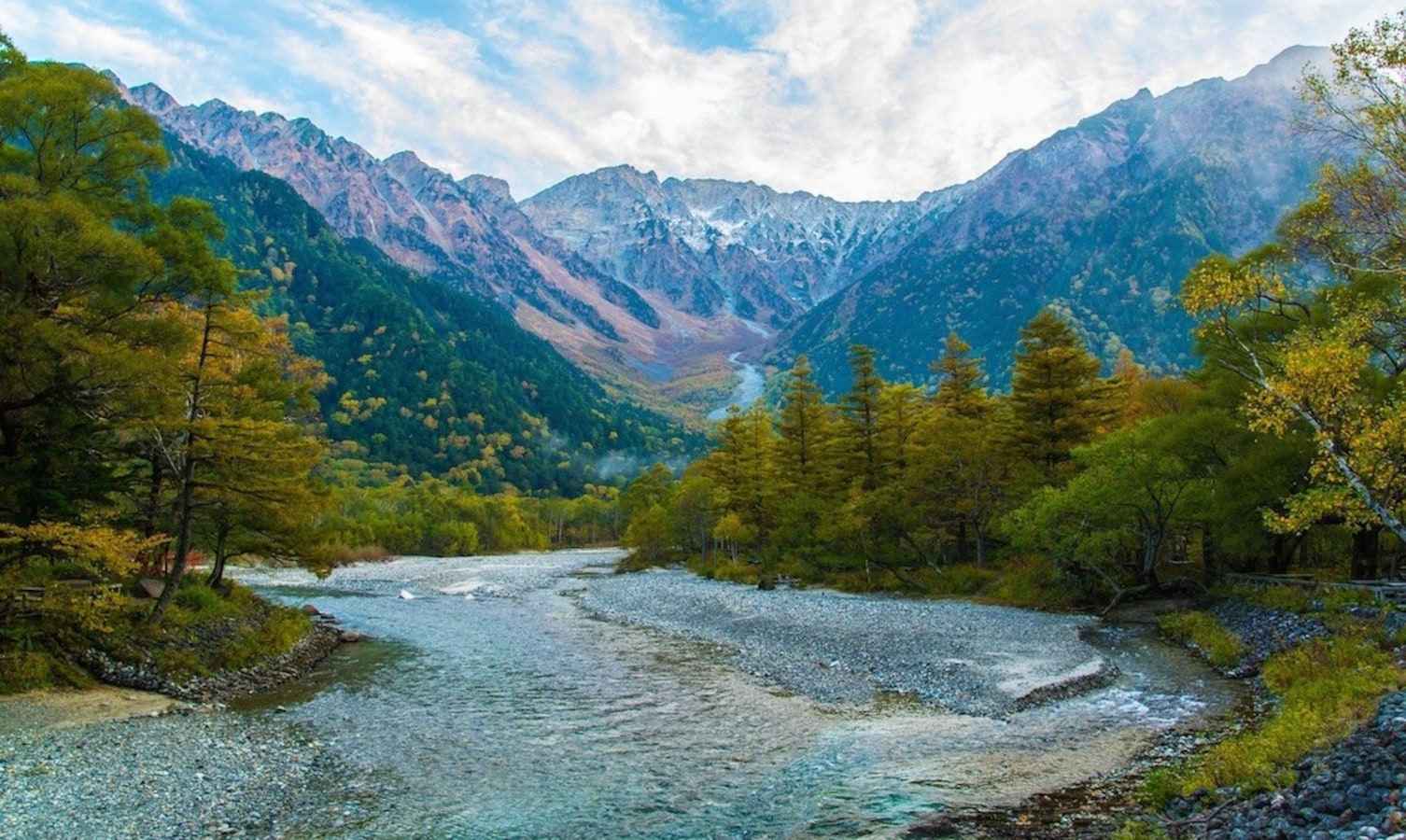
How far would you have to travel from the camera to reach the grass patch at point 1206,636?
22.4m

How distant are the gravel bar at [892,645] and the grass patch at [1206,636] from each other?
3069 millimetres

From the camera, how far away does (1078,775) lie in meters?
13.6

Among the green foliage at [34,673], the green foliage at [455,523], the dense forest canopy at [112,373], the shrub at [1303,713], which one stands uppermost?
the dense forest canopy at [112,373]

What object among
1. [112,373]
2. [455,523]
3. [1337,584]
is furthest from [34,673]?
[455,523]

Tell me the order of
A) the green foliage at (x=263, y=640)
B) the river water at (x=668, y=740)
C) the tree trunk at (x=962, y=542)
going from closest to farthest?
the river water at (x=668, y=740) → the green foliage at (x=263, y=640) → the tree trunk at (x=962, y=542)

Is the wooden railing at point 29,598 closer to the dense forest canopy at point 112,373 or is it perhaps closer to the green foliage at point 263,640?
the dense forest canopy at point 112,373

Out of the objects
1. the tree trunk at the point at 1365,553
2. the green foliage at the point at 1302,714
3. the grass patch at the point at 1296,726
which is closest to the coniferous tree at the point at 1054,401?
the tree trunk at the point at 1365,553

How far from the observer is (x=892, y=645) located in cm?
2756

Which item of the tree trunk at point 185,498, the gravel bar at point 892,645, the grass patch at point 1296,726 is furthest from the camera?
the tree trunk at point 185,498

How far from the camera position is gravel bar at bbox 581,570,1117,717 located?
822 inches

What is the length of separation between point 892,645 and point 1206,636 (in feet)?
33.2

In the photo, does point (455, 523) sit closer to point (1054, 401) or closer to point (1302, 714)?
point (1054, 401)

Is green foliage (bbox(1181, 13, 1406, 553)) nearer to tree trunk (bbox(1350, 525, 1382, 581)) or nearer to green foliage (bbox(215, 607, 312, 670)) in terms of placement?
tree trunk (bbox(1350, 525, 1382, 581))

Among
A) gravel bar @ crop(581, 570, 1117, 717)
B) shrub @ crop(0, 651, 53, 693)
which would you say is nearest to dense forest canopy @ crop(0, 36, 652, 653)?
shrub @ crop(0, 651, 53, 693)
